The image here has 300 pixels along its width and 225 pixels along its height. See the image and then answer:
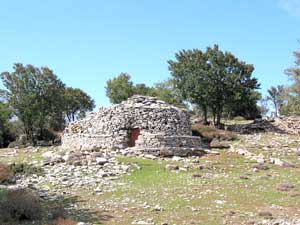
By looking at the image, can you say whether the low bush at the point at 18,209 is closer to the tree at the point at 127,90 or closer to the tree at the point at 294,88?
the tree at the point at 294,88

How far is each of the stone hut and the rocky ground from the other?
286 centimetres

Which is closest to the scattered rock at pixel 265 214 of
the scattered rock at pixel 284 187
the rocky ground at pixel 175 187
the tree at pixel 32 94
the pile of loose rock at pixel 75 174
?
the rocky ground at pixel 175 187

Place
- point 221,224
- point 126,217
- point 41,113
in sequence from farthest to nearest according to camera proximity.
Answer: point 41,113
point 126,217
point 221,224

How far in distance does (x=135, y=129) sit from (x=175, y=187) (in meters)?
14.0

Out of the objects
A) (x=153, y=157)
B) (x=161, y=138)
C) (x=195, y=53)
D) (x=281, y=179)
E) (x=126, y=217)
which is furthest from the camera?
(x=195, y=53)

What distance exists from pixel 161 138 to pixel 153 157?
11.2ft

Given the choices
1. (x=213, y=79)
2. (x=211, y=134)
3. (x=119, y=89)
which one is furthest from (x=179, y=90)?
(x=119, y=89)

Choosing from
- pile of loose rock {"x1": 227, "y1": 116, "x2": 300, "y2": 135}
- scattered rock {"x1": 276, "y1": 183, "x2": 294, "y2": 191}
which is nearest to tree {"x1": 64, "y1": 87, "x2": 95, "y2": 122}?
pile of loose rock {"x1": 227, "y1": 116, "x2": 300, "y2": 135}

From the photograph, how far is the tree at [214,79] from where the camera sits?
45500 mm

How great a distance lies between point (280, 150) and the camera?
30578mm

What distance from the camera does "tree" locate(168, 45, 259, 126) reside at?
45500 millimetres

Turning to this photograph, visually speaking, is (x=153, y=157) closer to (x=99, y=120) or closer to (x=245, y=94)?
(x=99, y=120)

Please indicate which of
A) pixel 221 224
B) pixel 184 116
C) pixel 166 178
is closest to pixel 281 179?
pixel 166 178

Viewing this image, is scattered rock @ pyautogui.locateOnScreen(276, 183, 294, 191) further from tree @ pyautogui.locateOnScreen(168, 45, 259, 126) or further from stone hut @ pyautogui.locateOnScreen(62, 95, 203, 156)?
tree @ pyautogui.locateOnScreen(168, 45, 259, 126)
